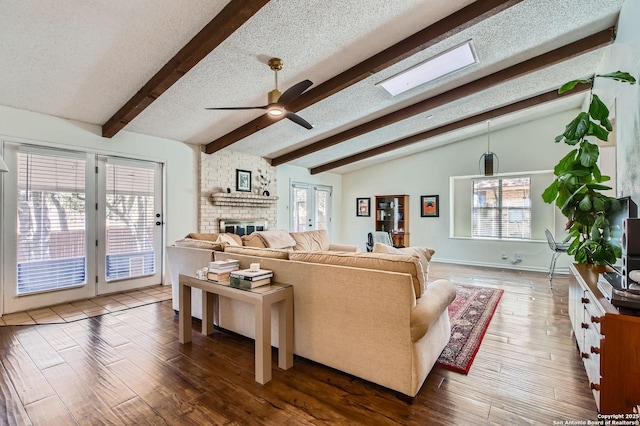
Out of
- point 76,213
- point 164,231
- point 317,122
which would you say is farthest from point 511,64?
point 76,213

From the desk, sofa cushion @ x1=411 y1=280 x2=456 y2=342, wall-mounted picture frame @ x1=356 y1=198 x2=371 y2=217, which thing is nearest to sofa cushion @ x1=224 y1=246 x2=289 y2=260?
the desk

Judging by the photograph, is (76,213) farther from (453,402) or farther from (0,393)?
(453,402)

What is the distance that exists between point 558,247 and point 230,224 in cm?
585

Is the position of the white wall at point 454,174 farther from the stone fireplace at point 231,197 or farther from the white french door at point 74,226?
the white french door at point 74,226

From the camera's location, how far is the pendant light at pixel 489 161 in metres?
5.84

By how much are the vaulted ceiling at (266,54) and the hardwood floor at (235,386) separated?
2644 mm

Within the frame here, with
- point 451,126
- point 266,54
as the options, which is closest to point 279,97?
point 266,54

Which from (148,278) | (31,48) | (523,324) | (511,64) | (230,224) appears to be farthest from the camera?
(230,224)

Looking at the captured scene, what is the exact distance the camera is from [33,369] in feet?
7.45

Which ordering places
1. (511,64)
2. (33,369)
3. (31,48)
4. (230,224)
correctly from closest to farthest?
(33,369), (31,48), (511,64), (230,224)

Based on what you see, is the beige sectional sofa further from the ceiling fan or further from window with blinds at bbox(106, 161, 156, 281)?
window with blinds at bbox(106, 161, 156, 281)

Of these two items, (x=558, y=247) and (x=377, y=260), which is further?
(x=558, y=247)

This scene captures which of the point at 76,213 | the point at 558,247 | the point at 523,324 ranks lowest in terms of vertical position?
the point at 523,324

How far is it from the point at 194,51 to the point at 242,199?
11.8 feet
